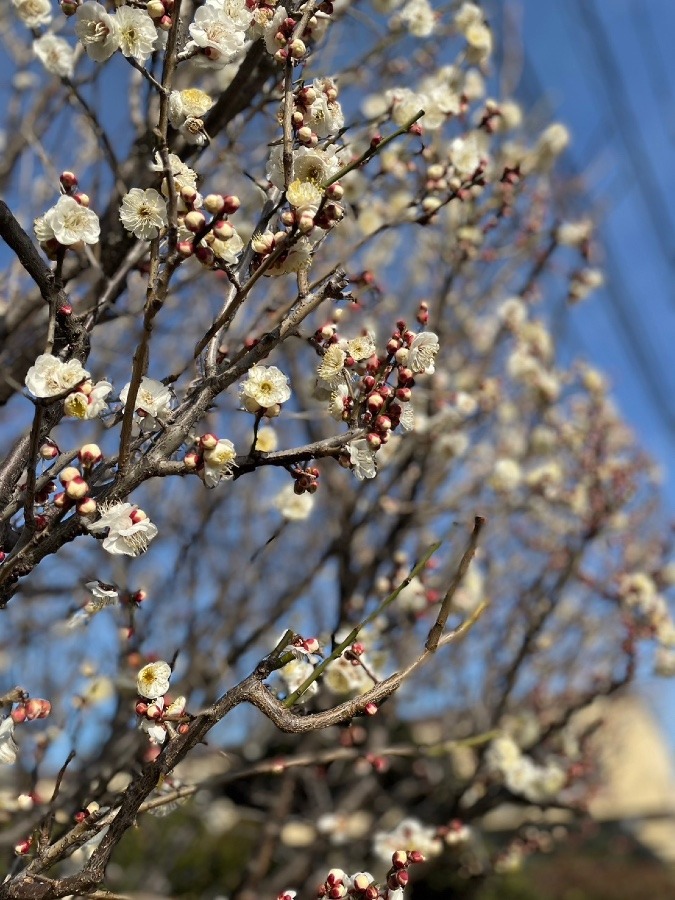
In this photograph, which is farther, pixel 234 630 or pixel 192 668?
pixel 234 630

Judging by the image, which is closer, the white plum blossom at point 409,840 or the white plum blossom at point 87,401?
A: the white plum blossom at point 87,401

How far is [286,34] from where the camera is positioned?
179cm

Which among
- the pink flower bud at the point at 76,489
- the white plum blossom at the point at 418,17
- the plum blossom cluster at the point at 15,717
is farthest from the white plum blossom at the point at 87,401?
the white plum blossom at the point at 418,17

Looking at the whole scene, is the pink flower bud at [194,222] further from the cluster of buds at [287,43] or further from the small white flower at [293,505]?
the small white flower at [293,505]

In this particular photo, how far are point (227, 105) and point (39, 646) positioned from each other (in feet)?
14.9

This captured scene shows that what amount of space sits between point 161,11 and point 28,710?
1.60 metres


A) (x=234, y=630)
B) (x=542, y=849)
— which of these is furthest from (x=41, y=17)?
(x=542, y=849)

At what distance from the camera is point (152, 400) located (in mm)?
1705

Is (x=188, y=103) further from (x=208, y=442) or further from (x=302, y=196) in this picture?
(x=208, y=442)

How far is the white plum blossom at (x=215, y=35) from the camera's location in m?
1.75

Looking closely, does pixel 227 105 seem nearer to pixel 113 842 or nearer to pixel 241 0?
pixel 241 0

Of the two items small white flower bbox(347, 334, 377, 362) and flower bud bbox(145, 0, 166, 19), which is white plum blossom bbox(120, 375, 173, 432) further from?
flower bud bbox(145, 0, 166, 19)

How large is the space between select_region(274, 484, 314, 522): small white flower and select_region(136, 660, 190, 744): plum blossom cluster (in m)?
1.18

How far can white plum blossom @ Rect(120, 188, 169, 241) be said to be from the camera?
1.66 metres
